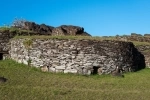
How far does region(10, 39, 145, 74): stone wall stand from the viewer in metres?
21.9

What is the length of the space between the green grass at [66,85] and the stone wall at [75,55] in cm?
65

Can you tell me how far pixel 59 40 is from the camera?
22250 millimetres

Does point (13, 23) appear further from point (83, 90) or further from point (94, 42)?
point (83, 90)

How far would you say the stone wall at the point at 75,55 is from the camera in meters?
21.9

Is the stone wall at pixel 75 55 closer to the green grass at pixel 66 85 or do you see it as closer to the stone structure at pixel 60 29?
the green grass at pixel 66 85

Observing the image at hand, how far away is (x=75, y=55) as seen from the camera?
21.9 metres

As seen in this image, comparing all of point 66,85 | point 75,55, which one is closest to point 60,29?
point 75,55

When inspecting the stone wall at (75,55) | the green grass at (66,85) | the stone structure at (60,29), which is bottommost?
the green grass at (66,85)

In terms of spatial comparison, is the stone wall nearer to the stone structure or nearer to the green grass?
the green grass

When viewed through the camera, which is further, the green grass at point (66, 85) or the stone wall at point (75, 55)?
the stone wall at point (75, 55)

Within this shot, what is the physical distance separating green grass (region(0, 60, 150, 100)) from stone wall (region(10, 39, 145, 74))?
645mm

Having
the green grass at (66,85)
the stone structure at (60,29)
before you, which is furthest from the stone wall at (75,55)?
the stone structure at (60,29)

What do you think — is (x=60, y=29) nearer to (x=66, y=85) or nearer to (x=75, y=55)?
(x=75, y=55)

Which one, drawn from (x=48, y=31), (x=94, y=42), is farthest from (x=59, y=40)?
(x=48, y=31)
